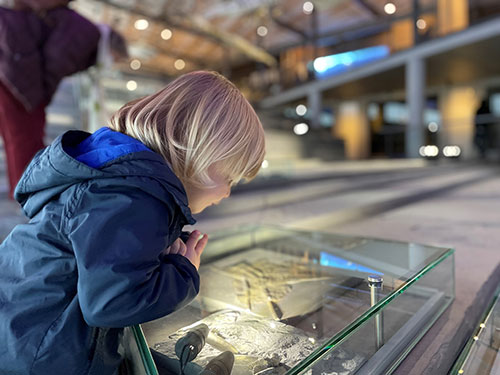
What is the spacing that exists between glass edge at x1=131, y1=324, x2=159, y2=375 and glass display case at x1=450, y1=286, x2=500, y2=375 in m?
0.47

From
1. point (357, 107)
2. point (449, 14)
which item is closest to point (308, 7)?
point (357, 107)

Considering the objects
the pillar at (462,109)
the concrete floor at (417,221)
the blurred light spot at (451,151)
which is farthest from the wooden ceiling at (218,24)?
the concrete floor at (417,221)

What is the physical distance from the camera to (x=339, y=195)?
264 centimetres

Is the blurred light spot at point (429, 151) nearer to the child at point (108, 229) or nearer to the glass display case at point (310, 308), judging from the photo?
the glass display case at point (310, 308)

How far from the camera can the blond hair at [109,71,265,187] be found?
50cm

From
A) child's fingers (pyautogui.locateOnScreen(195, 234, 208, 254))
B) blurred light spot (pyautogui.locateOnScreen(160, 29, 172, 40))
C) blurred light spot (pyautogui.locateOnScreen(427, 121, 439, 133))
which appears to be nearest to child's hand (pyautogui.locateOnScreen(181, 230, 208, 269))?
child's fingers (pyautogui.locateOnScreen(195, 234, 208, 254))

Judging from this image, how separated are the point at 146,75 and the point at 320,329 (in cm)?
1318

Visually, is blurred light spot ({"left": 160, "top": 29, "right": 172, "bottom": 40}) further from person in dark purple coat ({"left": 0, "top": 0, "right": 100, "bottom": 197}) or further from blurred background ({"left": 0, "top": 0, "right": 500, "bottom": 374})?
person in dark purple coat ({"left": 0, "top": 0, "right": 100, "bottom": 197})

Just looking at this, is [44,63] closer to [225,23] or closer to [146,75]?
[225,23]

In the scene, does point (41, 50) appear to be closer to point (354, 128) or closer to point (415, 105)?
point (415, 105)

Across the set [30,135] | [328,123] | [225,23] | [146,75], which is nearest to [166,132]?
[30,135]

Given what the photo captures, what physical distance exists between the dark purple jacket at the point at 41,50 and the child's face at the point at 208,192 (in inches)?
37.1

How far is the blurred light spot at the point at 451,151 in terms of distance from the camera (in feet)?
24.1

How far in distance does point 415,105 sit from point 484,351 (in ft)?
23.7
